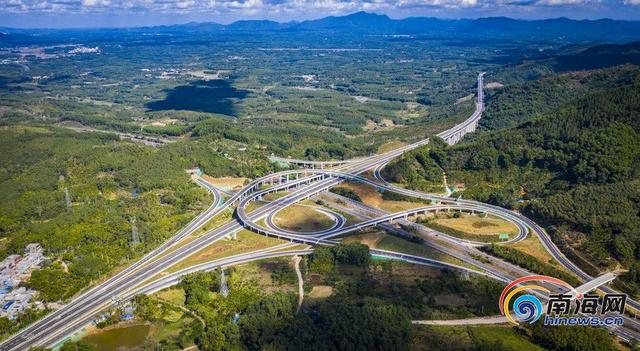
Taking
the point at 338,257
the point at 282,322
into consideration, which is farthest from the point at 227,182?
the point at 282,322

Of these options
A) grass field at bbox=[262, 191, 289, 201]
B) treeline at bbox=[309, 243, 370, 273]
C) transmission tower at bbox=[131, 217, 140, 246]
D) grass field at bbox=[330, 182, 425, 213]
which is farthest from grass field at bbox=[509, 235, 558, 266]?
transmission tower at bbox=[131, 217, 140, 246]

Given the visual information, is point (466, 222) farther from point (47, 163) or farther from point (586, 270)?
point (47, 163)

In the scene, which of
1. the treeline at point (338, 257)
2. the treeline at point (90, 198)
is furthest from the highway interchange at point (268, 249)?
the treeline at point (338, 257)

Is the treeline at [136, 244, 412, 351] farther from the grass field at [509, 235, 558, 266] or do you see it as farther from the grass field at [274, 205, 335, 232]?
the grass field at [509, 235, 558, 266]

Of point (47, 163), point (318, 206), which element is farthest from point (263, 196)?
point (47, 163)

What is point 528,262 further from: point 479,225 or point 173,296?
point 173,296

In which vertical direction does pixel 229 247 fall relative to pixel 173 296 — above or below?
above
